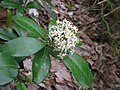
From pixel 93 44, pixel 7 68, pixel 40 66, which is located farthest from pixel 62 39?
pixel 93 44

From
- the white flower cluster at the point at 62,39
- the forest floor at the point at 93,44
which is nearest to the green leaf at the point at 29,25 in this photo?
the white flower cluster at the point at 62,39

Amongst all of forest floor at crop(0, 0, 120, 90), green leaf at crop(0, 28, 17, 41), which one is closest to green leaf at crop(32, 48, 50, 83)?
green leaf at crop(0, 28, 17, 41)

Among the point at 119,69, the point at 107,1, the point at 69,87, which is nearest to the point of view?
the point at 69,87

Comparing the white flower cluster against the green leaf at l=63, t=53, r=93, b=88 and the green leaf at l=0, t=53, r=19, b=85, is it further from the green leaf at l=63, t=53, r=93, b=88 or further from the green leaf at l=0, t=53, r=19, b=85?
the green leaf at l=0, t=53, r=19, b=85

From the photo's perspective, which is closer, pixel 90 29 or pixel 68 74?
pixel 68 74

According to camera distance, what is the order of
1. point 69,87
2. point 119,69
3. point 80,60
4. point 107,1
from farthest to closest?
point 107,1 < point 119,69 < point 69,87 < point 80,60

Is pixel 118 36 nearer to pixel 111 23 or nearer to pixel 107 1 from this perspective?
pixel 111 23

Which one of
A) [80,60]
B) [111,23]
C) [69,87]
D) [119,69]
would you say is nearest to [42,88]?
[69,87]
